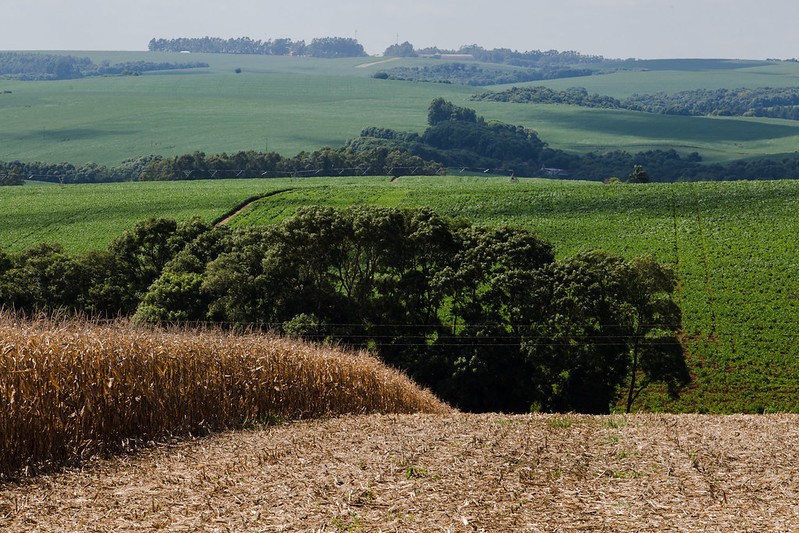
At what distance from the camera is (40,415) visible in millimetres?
17938

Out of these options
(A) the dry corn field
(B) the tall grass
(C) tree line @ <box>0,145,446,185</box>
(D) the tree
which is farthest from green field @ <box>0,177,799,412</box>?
(A) the dry corn field

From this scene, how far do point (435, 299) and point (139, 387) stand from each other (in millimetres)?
33332

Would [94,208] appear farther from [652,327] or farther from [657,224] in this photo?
[652,327]

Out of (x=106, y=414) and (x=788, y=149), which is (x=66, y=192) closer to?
(x=106, y=414)

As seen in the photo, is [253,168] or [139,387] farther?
[253,168]

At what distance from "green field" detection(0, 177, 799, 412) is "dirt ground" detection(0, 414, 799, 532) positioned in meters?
34.1

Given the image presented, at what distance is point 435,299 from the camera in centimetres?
5259

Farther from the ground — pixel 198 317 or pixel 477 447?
pixel 477 447

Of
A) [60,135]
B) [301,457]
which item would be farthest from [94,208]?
[60,135]

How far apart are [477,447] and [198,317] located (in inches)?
1459

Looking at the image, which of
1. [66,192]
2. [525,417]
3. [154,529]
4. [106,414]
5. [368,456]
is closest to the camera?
[154,529]

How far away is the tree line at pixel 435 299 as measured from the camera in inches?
1906

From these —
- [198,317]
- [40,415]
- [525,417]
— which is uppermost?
[40,415]

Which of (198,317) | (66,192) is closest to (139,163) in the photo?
(66,192)
